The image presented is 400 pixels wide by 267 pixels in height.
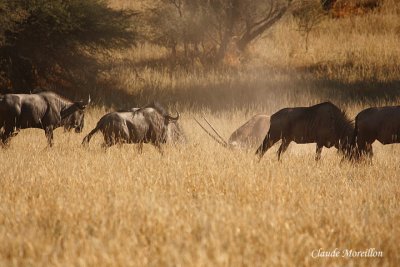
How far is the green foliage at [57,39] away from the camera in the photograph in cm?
1725

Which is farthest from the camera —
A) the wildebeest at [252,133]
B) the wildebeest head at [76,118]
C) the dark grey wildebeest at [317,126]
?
the wildebeest at [252,133]

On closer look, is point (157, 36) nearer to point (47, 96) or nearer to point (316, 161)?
point (47, 96)

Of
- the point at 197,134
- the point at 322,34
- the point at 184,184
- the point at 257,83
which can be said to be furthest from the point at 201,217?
the point at 322,34

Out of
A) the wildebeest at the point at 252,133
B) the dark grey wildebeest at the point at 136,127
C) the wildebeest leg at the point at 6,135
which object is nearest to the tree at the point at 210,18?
the wildebeest at the point at 252,133

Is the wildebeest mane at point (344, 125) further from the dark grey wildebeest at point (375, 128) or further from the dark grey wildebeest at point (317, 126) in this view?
the dark grey wildebeest at point (375, 128)

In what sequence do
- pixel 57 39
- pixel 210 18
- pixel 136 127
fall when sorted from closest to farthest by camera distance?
1. pixel 136 127
2. pixel 57 39
3. pixel 210 18

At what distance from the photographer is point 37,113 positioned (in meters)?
9.90

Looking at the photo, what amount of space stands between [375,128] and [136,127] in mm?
3671

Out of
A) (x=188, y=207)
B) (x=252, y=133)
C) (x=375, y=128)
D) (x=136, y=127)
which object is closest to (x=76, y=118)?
(x=136, y=127)

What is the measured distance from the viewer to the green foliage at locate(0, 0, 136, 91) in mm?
17250

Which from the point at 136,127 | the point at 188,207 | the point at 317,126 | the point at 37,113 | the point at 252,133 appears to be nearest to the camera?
the point at 188,207

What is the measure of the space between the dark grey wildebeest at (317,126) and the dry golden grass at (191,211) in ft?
2.81

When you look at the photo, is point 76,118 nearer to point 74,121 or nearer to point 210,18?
point 74,121

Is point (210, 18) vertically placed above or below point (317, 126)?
above
